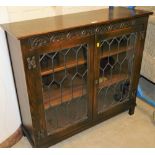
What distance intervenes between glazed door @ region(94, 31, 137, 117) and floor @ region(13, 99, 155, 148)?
0.18 metres

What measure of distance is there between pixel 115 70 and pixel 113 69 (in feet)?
0.10

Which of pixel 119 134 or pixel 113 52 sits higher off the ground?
pixel 113 52

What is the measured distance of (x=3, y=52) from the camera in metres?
1.48

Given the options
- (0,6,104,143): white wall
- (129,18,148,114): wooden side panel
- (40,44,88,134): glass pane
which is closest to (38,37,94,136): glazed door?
(40,44,88,134): glass pane

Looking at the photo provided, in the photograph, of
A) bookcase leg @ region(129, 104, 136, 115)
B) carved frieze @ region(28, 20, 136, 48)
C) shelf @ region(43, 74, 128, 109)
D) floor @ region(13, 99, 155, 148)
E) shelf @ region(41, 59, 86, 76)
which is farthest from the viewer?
bookcase leg @ region(129, 104, 136, 115)

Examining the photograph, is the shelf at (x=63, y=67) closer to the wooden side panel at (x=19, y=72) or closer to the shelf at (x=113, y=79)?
the wooden side panel at (x=19, y=72)

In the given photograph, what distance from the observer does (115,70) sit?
1.81 metres

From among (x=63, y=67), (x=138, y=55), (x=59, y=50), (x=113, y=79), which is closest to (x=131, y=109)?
(x=113, y=79)

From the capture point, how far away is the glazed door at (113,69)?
5.27 ft

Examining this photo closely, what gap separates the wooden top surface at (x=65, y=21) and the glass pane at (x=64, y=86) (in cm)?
16

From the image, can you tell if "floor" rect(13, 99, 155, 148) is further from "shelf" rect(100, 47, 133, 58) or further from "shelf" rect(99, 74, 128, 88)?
"shelf" rect(100, 47, 133, 58)

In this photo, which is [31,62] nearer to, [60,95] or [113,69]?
[60,95]

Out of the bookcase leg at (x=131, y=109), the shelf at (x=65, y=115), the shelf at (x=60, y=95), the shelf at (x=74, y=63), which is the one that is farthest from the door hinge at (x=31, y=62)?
the bookcase leg at (x=131, y=109)

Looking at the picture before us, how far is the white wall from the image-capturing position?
4.81ft
